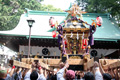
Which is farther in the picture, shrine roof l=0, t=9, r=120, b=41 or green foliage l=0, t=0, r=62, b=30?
green foliage l=0, t=0, r=62, b=30

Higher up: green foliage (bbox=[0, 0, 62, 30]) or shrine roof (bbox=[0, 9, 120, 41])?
green foliage (bbox=[0, 0, 62, 30])

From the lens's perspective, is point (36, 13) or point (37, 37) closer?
point (37, 37)

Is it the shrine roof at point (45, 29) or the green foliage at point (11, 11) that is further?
the green foliage at point (11, 11)

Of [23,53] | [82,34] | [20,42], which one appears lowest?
[23,53]

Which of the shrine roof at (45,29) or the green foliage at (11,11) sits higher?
the green foliage at (11,11)

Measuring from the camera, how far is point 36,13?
16.7 m

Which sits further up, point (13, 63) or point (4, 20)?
point (4, 20)

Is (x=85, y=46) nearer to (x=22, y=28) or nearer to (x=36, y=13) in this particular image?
(x=22, y=28)

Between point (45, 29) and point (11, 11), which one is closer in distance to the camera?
point (45, 29)

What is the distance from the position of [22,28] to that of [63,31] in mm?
5187

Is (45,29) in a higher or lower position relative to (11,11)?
lower

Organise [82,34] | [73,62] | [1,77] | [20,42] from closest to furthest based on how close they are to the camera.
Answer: [1,77], [73,62], [82,34], [20,42]

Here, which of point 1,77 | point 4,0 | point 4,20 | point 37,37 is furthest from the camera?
point 4,0

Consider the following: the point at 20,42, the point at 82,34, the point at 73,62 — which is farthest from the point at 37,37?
the point at 73,62
